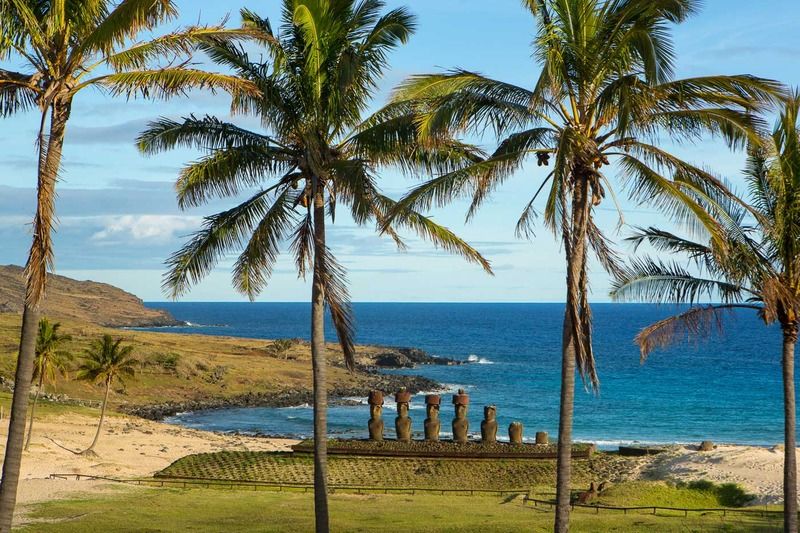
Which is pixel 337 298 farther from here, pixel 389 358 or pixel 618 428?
pixel 389 358

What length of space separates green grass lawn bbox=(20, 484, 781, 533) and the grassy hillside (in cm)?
5572

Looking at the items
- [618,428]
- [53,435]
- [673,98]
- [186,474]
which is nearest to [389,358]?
[618,428]

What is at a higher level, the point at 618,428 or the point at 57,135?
the point at 57,135

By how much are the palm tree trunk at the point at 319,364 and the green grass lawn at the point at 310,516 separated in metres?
6.79

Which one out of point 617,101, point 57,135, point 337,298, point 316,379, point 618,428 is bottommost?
point 618,428

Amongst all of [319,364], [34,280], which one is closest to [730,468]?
[319,364]

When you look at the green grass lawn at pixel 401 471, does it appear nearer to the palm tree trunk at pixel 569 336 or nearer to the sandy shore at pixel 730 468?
the sandy shore at pixel 730 468

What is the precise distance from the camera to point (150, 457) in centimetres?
5494

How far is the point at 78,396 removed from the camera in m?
86.4

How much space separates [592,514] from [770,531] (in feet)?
19.3

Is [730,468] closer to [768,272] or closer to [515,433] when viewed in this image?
[515,433]

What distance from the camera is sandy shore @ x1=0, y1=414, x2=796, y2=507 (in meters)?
36.1

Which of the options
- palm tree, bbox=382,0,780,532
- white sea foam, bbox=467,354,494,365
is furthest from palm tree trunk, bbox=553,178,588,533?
white sea foam, bbox=467,354,494,365

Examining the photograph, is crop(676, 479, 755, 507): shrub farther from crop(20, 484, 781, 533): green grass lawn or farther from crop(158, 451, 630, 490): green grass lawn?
crop(20, 484, 781, 533): green grass lawn
